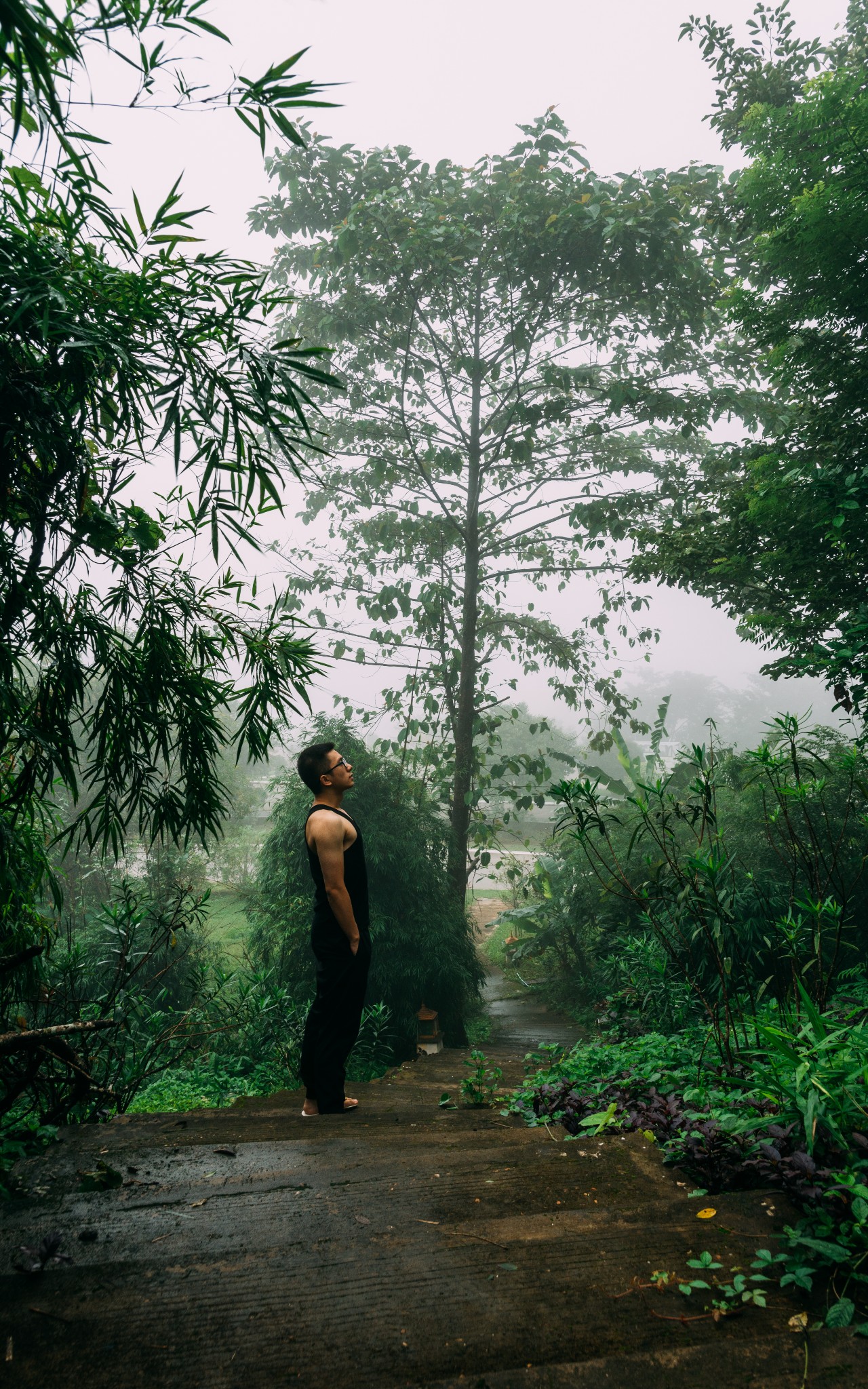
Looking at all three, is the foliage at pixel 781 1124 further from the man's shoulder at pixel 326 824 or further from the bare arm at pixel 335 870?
the man's shoulder at pixel 326 824

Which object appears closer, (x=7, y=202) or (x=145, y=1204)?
(x=145, y=1204)

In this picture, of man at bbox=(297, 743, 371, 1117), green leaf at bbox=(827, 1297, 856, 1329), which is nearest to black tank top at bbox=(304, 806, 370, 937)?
man at bbox=(297, 743, 371, 1117)

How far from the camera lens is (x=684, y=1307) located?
1.31 m

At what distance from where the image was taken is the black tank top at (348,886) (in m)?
3.12

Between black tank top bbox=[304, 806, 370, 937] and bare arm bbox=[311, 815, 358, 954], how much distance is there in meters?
0.03

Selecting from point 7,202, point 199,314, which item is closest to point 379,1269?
point 199,314

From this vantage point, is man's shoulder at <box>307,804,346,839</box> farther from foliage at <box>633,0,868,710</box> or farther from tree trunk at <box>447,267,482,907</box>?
tree trunk at <box>447,267,482,907</box>

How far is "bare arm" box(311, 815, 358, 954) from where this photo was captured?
305cm

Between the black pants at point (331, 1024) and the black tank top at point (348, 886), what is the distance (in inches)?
2.4

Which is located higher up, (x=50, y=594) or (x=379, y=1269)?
(x=50, y=594)

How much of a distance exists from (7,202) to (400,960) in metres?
5.92

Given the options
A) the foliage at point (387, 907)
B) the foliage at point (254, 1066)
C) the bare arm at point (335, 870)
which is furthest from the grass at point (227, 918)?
the bare arm at point (335, 870)

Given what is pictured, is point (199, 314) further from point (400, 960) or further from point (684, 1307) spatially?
point (400, 960)

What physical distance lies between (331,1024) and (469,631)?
229 inches
